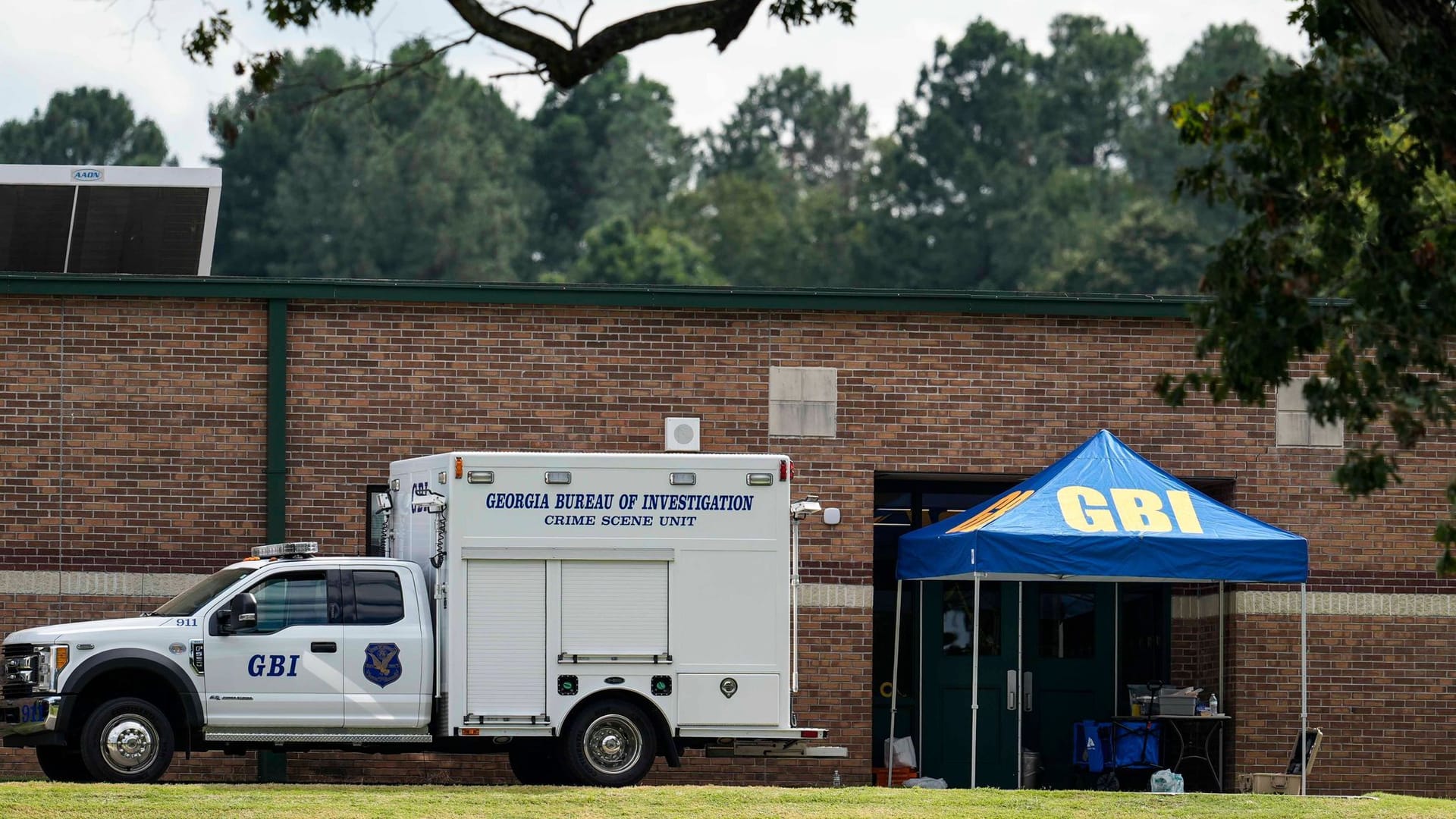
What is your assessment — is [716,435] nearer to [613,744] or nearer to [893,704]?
[893,704]

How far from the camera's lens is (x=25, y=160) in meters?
75.7

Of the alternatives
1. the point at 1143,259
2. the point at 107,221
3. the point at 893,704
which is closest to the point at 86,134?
the point at 1143,259

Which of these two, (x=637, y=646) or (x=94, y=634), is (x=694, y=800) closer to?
(x=637, y=646)

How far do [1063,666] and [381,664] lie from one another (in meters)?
7.57

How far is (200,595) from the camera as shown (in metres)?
15.2

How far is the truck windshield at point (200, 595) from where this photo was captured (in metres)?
15.1

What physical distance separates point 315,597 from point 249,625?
54 centimetres

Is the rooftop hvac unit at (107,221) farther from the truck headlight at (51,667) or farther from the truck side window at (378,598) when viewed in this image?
the truck headlight at (51,667)

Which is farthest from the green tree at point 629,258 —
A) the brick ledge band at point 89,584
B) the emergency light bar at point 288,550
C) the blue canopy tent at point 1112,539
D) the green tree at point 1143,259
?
the emergency light bar at point 288,550

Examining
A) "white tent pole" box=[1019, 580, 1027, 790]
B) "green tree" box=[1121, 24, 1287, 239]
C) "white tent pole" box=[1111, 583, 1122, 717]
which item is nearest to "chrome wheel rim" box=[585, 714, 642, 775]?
"white tent pole" box=[1019, 580, 1027, 790]

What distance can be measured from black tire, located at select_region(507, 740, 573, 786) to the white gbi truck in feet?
0.94

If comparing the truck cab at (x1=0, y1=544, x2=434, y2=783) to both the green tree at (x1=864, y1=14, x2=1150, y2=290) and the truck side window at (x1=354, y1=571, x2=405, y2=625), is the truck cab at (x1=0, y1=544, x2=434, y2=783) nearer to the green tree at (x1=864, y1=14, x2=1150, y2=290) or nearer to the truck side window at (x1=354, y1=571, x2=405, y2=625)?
the truck side window at (x1=354, y1=571, x2=405, y2=625)

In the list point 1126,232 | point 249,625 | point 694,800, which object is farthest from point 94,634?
point 1126,232

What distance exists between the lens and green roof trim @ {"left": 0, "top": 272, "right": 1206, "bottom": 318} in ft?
60.1
